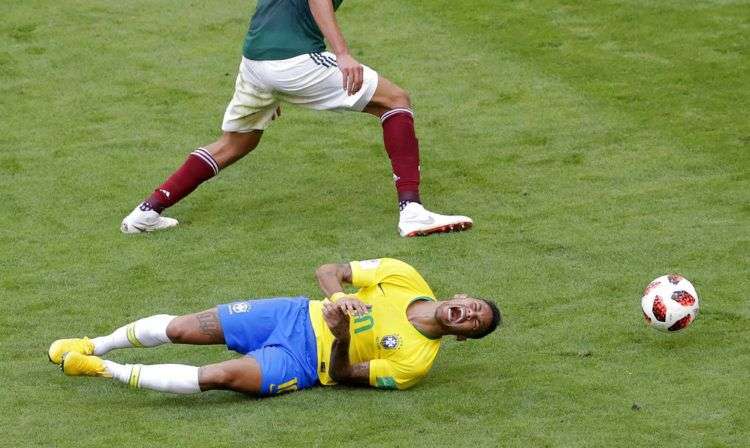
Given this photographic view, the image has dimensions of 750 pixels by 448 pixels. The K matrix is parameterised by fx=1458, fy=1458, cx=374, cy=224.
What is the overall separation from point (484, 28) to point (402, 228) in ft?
15.0

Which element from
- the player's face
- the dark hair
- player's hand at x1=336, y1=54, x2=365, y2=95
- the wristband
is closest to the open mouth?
the player's face

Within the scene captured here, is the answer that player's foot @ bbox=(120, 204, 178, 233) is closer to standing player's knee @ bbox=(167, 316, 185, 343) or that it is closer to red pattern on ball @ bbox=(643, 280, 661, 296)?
standing player's knee @ bbox=(167, 316, 185, 343)

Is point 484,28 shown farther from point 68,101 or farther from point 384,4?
point 68,101

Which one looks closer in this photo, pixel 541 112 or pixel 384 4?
pixel 541 112

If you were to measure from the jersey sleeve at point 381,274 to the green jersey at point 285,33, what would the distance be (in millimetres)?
2280

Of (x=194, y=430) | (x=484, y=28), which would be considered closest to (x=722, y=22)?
(x=484, y=28)

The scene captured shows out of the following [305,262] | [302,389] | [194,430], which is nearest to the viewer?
[194,430]

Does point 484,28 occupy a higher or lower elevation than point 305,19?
lower

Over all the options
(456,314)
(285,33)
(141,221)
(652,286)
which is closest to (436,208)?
(285,33)

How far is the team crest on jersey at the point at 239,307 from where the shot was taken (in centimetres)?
741

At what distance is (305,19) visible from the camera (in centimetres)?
937

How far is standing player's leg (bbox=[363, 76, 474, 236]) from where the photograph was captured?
946 centimetres

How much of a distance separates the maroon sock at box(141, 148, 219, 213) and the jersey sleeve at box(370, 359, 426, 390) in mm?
3082

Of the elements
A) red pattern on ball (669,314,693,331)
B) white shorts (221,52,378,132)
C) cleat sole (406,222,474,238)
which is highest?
white shorts (221,52,378,132)
